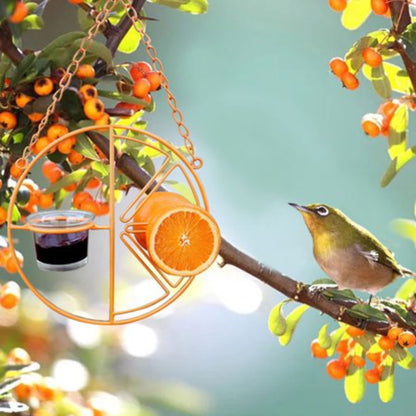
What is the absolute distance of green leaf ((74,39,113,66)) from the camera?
1219 millimetres

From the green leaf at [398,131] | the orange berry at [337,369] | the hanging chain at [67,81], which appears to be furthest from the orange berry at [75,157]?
the orange berry at [337,369]

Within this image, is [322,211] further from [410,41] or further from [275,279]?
[410,41]

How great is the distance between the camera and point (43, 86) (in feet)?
3.96

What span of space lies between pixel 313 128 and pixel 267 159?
317mm

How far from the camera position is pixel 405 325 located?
150cm

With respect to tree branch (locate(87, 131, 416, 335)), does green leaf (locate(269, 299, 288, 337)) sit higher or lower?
lower

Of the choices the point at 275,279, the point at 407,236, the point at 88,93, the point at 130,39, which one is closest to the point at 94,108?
the point at 88,93

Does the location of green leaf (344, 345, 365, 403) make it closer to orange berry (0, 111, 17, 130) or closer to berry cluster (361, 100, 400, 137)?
berry cluster (361, 100, 400, 137)

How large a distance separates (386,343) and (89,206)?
690mm

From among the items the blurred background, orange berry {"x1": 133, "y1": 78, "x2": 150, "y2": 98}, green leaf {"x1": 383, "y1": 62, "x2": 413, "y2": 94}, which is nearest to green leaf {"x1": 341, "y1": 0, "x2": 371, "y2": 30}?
green leaf {"x1": 383, "y1": 62, "x2": 413, "y2": 94}

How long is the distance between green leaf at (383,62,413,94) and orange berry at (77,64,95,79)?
68cm

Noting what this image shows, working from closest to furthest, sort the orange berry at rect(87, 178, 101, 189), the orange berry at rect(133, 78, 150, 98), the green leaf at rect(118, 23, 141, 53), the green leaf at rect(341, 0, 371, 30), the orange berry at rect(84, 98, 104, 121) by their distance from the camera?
the orange berry at rect(84, 98, 104, 121) → the orange berry at rect(133, 78, 150, 98) → the green leaf at rect(341, 0, 371, 30) → the green leaf at rect(118, 23, 141, 53) → the orange berry at rect(87, 178, 101, 189)

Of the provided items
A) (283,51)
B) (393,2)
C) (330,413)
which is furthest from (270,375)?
(393,2)

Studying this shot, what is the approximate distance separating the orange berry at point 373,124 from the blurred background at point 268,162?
75.1 inches
